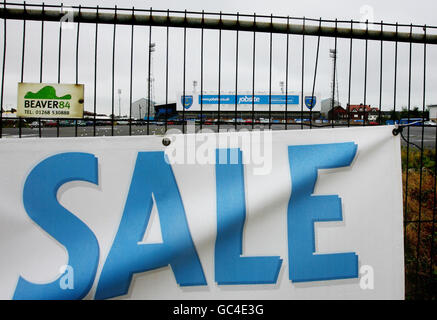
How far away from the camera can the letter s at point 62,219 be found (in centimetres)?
172

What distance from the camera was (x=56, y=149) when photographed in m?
1.87

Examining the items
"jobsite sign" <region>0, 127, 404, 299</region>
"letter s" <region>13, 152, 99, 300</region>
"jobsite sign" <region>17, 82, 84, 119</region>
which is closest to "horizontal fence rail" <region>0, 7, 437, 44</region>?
"jobsite sign" <region>17, 82, 84, 119</region>

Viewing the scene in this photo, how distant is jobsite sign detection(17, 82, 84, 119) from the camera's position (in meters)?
2.29

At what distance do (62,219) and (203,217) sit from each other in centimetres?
78

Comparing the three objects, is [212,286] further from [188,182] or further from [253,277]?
[188,182]

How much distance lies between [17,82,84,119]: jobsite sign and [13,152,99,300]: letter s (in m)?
0.60

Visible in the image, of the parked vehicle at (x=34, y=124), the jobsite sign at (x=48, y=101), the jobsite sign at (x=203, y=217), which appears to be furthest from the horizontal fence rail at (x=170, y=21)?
the jobsite sign at (x=203, y=217)

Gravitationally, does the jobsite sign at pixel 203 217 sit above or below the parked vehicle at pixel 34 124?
below

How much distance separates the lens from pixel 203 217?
6.13 ft

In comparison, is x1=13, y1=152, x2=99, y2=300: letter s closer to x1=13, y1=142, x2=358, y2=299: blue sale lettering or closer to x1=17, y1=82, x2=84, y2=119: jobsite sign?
x1=13, y1=142, x2=358, y2=299: blue sale lettering

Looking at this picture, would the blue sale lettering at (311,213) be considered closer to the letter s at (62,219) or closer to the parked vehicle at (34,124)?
the letter s at (62,219)

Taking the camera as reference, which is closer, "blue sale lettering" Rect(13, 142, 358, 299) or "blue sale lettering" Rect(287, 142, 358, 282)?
"blue sale lettering" Rect(13, 142, 358, 299)
